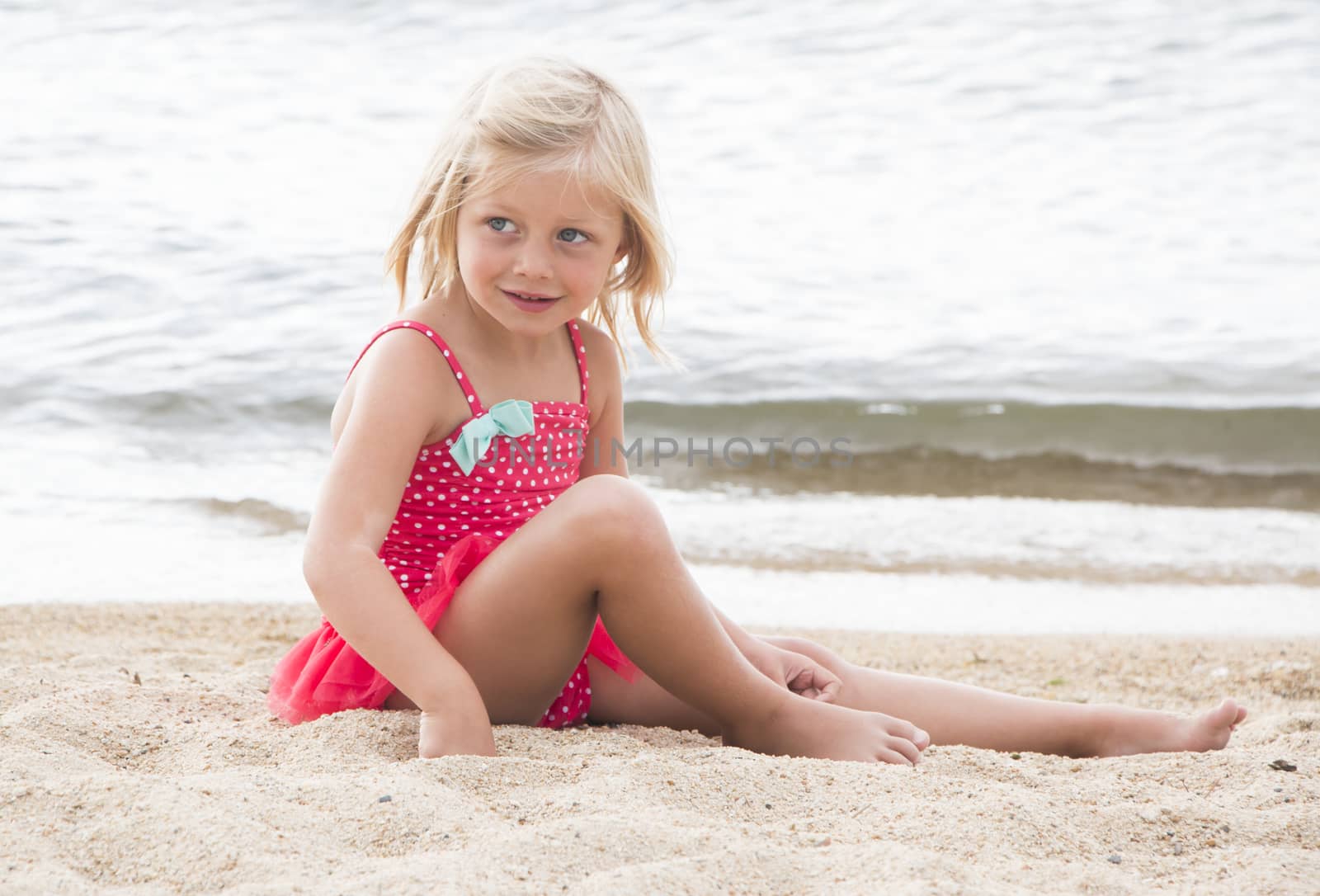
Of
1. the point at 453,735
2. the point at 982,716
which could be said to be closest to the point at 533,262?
the point at 453,735

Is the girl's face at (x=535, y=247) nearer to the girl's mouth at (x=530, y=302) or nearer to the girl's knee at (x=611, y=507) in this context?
the girl's mouth at (x=530, y=302)

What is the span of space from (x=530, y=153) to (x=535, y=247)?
0.52 feet

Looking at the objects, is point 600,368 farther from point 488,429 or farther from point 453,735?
point 453,735

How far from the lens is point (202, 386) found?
5.78 metres

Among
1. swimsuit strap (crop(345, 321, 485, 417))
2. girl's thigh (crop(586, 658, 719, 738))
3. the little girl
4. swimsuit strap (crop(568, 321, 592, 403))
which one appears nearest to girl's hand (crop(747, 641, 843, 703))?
the little girl

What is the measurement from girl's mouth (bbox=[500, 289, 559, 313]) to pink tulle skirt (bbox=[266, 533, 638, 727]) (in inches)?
16.7

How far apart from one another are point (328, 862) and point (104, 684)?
1.08 meters

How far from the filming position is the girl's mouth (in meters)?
2.25

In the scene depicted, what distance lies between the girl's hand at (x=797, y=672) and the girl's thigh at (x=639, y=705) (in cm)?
15

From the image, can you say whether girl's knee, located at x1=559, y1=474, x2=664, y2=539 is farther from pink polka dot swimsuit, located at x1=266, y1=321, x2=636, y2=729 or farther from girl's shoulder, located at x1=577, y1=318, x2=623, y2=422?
girl's shoulder, located at x1=577, y1=318, x2=623, y2=422

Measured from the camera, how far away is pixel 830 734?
222 cm

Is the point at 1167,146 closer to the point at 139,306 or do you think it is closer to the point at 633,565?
the point at 139,306

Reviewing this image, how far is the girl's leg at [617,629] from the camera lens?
2.07 m

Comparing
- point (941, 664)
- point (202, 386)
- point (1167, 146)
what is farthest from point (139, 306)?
point (1167, 146)
